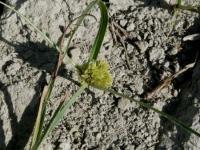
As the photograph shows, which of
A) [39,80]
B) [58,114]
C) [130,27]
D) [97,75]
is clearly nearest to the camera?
[58,114]

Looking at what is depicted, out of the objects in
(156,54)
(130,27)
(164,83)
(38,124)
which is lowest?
(38,124)

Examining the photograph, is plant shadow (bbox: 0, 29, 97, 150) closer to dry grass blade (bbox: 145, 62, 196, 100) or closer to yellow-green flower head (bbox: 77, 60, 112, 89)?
yellow-green flower head (bbox: 77, 60, 112, 89)

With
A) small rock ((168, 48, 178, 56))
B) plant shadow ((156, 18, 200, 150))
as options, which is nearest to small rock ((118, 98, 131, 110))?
plant shadow ((156, 18, 200, 150))

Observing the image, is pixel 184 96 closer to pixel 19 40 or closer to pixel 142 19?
pixel 142 19

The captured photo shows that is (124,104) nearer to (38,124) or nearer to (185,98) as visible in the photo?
(185,98)

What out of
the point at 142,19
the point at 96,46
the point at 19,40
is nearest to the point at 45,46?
the point at 19,40

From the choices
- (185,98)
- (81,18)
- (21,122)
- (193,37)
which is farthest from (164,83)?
(21,122)

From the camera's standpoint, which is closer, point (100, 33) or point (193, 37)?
point (100, 33)

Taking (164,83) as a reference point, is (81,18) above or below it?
above
